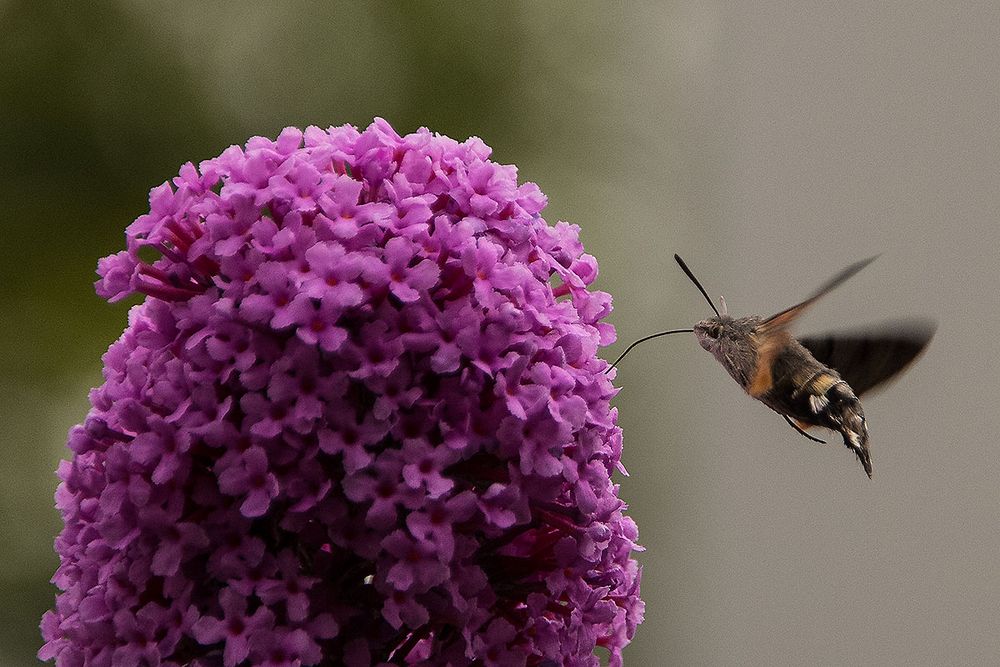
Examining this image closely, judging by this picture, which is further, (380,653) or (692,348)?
(692,348)

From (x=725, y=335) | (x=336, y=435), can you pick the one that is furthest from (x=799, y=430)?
(x=336, y=435)

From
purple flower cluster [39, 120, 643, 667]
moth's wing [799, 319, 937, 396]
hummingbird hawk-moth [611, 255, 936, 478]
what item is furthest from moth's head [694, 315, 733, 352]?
purple flower cluster [39, 120, 643, 667]

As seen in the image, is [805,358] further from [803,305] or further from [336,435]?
[336,435]

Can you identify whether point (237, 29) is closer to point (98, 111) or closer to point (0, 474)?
point (98, 111)

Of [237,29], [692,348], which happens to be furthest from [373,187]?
[692,348]

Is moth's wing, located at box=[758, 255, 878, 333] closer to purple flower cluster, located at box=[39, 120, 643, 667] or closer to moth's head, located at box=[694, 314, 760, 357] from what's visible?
moth's head, located at box=[694, 314, 760, 357]

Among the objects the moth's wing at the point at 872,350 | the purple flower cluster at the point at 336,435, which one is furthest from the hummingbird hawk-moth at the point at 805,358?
the purple flower cluster at the point at 336,435
